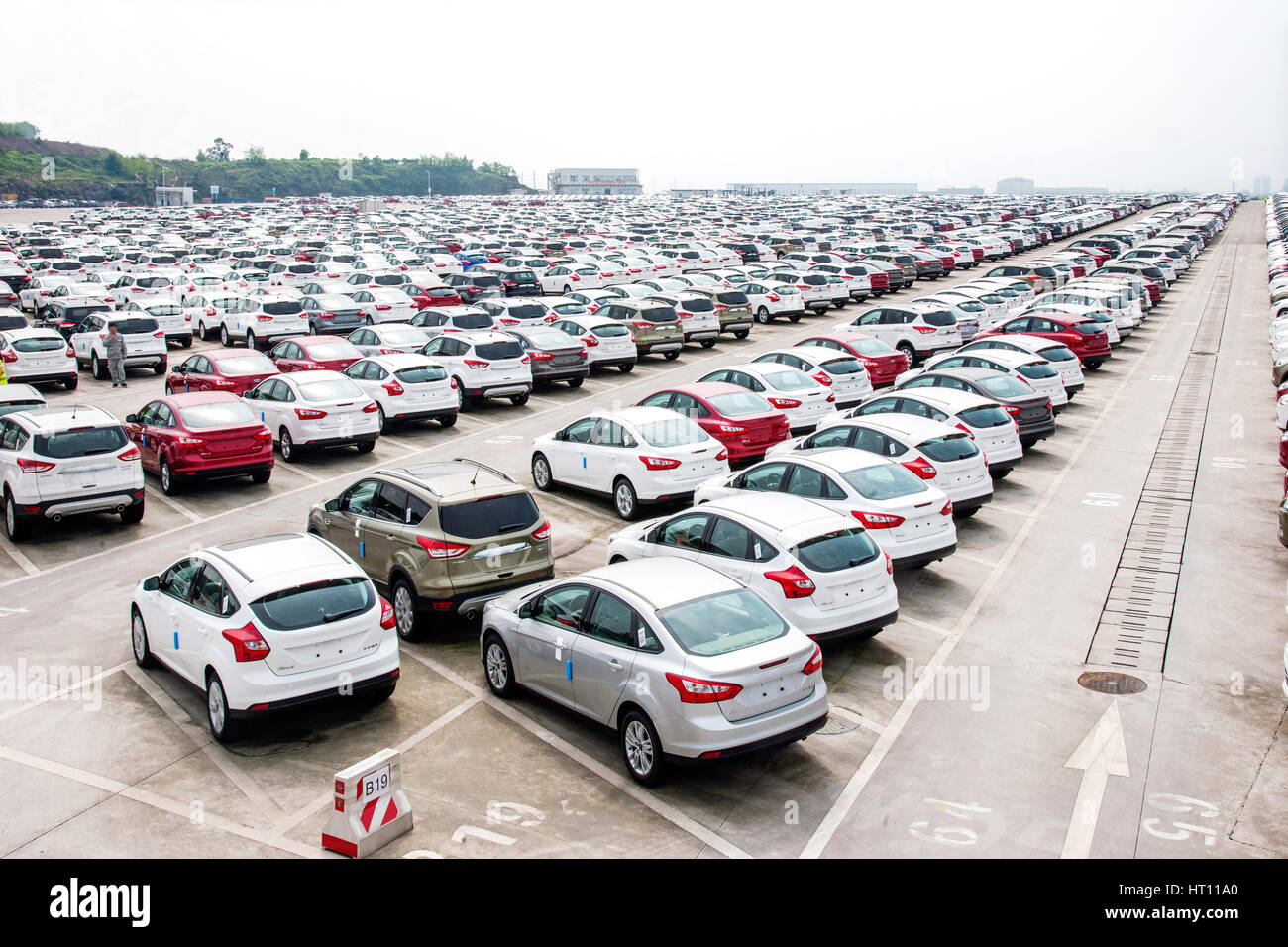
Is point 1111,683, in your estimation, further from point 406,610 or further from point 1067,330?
point 1067,330

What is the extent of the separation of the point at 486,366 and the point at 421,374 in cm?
231

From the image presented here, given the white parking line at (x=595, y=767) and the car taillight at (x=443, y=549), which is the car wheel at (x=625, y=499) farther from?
the white parking line at (x=595, y=767)

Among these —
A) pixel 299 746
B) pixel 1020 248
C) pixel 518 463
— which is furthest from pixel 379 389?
pixel 1020 248

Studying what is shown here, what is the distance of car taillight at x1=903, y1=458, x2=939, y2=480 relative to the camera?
1458cm

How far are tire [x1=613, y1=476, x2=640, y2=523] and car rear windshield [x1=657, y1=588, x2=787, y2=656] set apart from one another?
677cm

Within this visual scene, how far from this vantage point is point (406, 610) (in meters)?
12.2

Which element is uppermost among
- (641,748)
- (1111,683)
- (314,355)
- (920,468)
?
(314,355)

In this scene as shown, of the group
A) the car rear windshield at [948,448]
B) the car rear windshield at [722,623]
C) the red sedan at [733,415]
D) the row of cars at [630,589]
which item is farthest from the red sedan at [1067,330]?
the car rear windshield at [722,623]

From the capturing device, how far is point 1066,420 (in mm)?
23062

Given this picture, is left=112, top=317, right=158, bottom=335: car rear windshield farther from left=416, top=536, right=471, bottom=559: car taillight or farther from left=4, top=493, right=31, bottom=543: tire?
left=416, top=536, right=471, bottom=559: car taillight

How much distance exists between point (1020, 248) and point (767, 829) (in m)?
64.1

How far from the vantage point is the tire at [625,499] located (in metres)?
16.1

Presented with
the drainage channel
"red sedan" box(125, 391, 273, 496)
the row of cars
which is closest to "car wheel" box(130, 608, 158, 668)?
the row of cars

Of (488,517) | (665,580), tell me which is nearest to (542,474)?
(488,517)
